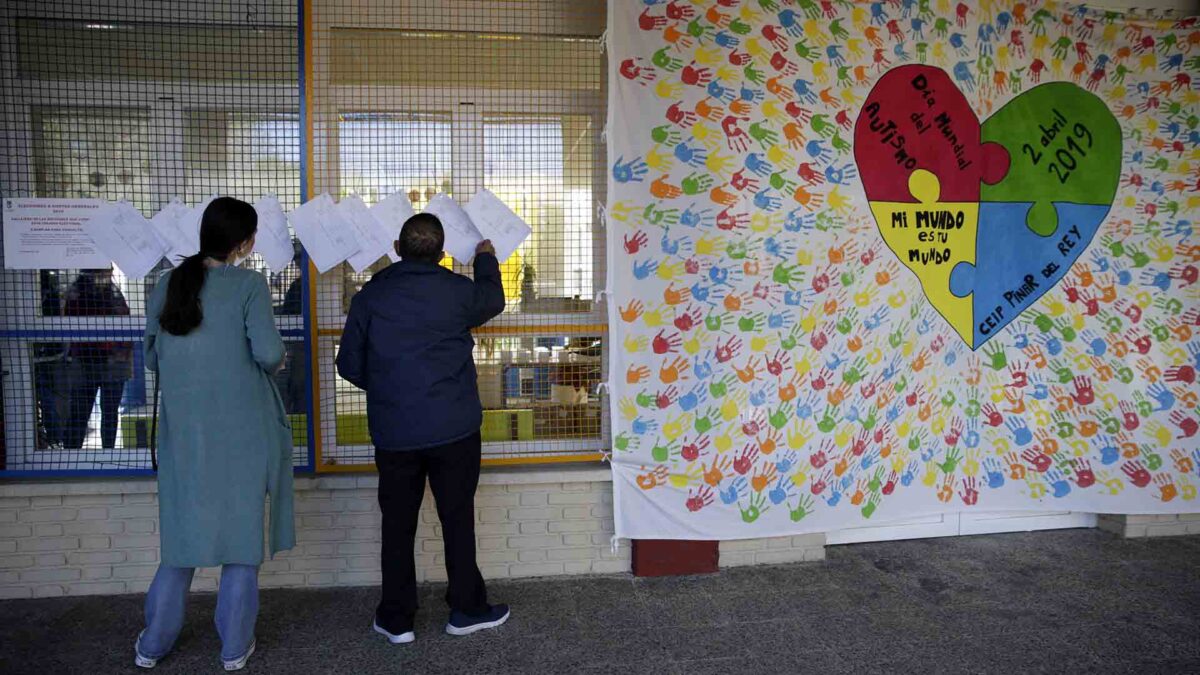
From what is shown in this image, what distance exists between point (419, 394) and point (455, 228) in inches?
35.4

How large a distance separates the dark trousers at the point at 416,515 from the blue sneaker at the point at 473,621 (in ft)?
0.12

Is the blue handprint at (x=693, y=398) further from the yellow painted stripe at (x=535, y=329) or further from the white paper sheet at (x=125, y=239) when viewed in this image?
the white paper sheet at (x=125, y=239)

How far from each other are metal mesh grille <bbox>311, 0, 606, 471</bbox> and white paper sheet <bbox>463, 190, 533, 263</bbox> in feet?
0.60

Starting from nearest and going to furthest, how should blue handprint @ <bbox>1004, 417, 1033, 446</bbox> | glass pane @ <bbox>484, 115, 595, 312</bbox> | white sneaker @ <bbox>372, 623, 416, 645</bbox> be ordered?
white sneaker @ <bbox>372, 623, 416, 645</bbox>, glass pane @ <bbox>484, 115, 595, 312</bbox>, blue handprint @ <bbox>1004, 417, 1033, 446</bbox>

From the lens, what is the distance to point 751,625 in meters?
3.54

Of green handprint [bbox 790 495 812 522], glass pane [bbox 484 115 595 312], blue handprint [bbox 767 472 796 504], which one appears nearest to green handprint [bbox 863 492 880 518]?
green handprint [bbox 790 495 812 522]

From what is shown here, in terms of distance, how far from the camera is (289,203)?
389cm

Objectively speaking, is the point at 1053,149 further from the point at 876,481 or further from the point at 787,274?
the point at 876,481

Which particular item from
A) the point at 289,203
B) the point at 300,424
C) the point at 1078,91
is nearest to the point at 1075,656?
the point at 1078,91

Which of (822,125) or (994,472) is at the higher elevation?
(822,125)

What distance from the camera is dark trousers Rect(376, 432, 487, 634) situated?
10.7 ft

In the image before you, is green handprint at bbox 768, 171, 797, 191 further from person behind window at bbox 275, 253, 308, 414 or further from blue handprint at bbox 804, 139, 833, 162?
person behind window at bbox 275, 253, 308, 414

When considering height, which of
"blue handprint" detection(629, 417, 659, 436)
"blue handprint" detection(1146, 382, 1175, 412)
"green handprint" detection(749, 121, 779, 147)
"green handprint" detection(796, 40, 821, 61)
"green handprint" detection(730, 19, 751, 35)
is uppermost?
"green handprint" detection(730, 19, 751, 35)

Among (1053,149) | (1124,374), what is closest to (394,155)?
(1053,149)
